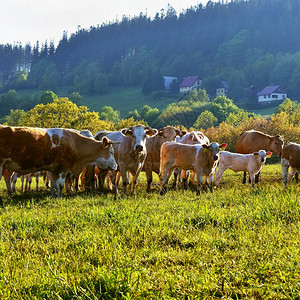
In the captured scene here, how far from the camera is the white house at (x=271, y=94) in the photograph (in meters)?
130

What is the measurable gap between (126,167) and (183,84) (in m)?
148

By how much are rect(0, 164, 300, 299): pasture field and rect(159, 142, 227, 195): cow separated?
5.41 metres

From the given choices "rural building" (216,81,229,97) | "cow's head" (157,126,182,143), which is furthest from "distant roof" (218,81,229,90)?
"cow's head" (157,126,182,143)

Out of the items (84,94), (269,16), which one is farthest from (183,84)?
(269,16)

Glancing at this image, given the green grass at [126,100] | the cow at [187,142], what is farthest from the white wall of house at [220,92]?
the cow at [187,142]

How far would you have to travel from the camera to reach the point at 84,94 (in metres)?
153

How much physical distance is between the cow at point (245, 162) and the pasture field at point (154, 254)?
7.78m

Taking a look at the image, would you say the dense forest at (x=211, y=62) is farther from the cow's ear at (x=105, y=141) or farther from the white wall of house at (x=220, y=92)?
the cow's ear at (x=105, y=141)

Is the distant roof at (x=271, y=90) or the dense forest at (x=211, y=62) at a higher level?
the dense forest at (x=211, y=62)

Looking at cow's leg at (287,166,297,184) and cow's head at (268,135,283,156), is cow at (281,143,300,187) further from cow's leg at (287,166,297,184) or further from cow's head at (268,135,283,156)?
cow's head at (268,135,283,156)

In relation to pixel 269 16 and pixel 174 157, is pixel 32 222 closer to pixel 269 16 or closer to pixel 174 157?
pixel 174 157

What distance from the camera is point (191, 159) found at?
42.3ft

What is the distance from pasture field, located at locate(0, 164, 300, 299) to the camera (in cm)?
360

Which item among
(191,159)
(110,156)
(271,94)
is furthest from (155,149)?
(271,94)
